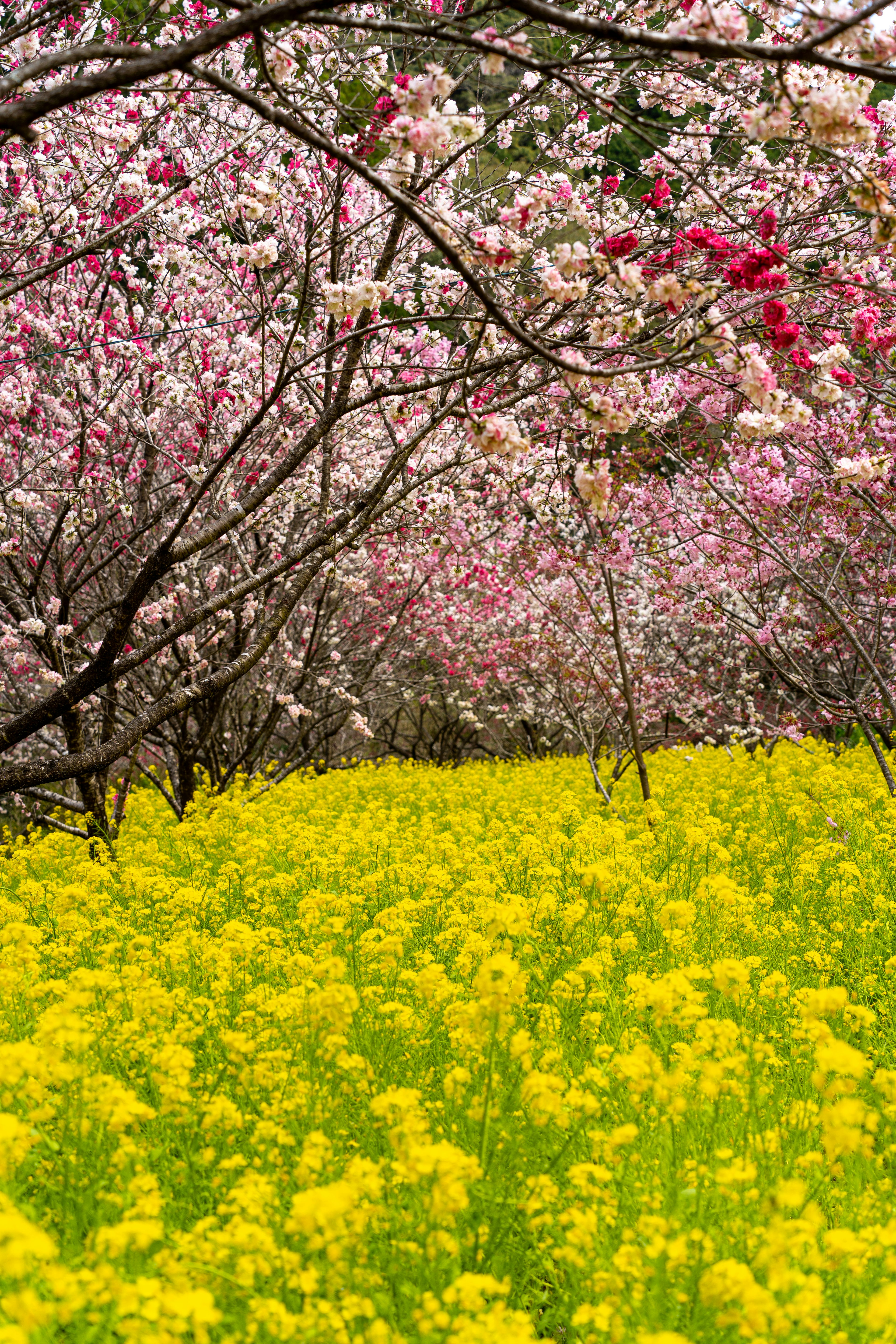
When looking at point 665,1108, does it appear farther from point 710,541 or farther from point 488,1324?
point 710,541

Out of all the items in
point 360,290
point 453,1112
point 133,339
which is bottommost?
point 453,1112

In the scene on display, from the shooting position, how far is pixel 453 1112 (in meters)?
3.60

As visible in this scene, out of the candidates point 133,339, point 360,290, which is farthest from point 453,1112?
point 133,339

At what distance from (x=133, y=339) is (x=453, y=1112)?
3.99 meters

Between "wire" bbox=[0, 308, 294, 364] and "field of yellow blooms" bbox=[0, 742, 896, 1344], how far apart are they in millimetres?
2886

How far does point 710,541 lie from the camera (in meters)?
11.5

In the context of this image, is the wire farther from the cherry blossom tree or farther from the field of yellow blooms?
the field of yellow blooms

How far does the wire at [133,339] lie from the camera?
5219 millimetres

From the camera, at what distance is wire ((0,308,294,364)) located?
5219 millimetres

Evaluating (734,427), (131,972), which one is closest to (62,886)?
(131,972)

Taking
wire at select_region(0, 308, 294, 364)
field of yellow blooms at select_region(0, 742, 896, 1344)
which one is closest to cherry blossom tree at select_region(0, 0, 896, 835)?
wire at select_region(0, 308, 294, 364)

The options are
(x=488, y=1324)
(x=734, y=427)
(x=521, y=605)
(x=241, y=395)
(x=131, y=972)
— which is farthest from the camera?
(x=521, y=605)

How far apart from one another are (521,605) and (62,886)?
33.0ft

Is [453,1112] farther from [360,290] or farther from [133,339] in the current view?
[133,339]
